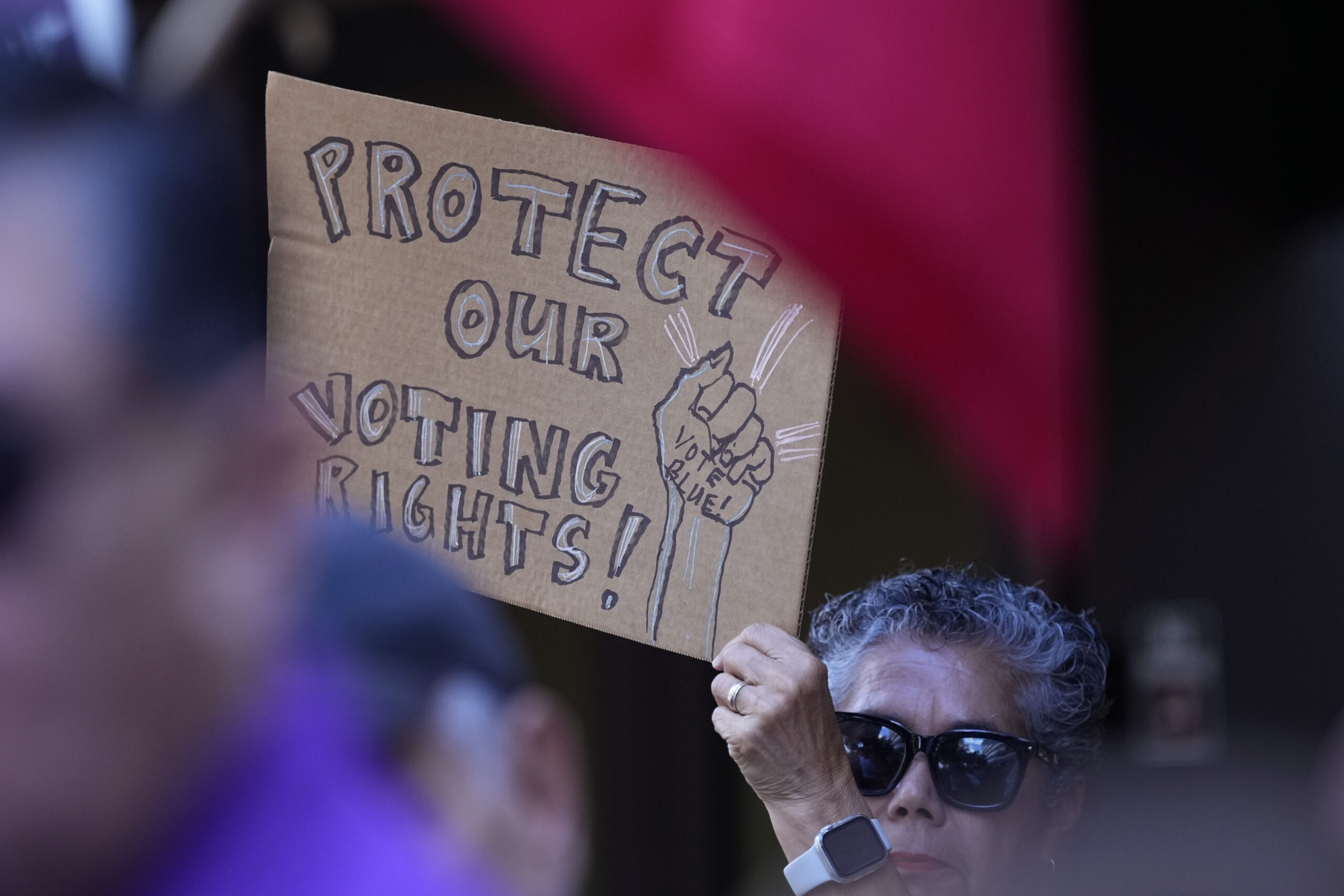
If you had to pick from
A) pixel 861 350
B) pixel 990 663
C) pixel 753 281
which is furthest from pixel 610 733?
pixel 753 281

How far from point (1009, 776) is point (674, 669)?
2239 mm

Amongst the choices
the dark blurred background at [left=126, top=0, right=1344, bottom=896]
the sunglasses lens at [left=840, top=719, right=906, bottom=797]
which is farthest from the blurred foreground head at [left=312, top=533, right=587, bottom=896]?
the dark blurred background at [left=126, top=0, right=1344, bottom=896]

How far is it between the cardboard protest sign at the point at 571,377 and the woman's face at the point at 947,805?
0.26 metres

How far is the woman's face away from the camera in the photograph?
1.56m

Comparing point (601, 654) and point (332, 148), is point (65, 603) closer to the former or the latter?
point (332, 148)

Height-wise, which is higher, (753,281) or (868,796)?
(753,281)

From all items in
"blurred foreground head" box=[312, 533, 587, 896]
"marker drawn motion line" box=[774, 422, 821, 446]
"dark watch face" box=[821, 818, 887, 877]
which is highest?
"marker drawn motion line" box=[774, 422, 821, 446]

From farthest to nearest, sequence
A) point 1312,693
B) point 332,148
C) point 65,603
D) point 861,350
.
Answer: point 1312,693
point 861,350
point 332,148
point 65,603

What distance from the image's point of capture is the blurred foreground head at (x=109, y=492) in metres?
0.53

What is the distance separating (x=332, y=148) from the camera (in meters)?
1.45

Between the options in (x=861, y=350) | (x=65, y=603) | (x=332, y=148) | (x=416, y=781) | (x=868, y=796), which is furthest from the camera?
(x=861, y=350)

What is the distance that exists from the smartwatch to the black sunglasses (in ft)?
0.44

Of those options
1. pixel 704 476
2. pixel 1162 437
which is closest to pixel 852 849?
pixel 704 476

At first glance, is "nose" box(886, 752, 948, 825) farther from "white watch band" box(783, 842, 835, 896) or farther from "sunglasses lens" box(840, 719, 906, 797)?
"white watch band" box(783, 842, 835, 896)
